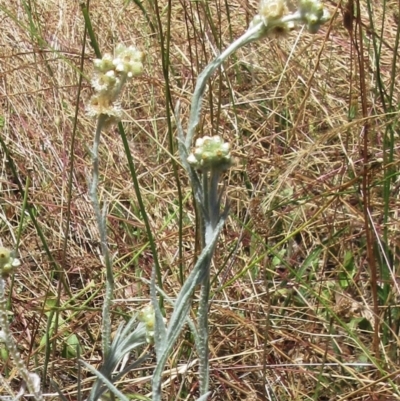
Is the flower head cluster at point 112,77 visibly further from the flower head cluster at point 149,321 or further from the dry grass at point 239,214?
the dry grass at point 239,214

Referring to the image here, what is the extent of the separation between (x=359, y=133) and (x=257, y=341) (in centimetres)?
68

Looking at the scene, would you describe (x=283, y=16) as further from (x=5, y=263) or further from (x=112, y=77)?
(x=5, y=263)

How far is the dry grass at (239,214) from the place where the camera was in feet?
4.63

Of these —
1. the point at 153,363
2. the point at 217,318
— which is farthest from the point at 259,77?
the point at 153,363

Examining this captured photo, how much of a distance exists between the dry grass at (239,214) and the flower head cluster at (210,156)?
0.42 metres

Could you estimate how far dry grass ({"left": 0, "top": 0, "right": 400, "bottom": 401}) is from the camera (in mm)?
1410

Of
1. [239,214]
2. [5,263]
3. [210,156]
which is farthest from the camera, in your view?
[239,214]

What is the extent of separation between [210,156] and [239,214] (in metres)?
1.19

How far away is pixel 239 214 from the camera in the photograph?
5.90 ft

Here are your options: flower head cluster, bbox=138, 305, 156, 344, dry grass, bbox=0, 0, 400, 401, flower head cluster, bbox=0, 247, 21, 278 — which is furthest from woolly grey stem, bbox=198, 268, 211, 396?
dry grass, bbox=0, 0, 400, 401

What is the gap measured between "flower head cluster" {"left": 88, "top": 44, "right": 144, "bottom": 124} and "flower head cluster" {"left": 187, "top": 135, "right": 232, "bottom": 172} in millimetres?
109

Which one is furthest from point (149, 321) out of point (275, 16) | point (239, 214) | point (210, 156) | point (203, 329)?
point (239, 214)

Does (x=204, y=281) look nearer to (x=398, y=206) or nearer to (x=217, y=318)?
(x=217, y=318)

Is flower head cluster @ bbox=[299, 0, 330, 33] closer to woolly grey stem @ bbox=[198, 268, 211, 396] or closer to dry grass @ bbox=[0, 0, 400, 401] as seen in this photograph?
woolly grey stem @ bbox=[198, 268, 211, 396]
